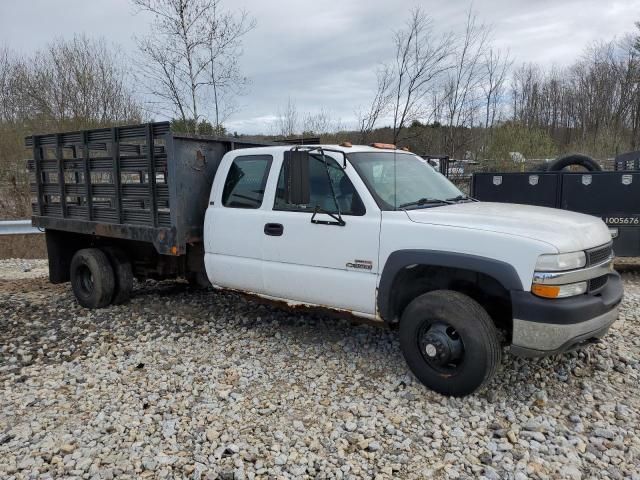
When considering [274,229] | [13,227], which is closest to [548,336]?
[274,229]

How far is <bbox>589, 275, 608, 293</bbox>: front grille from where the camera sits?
11.2 ft

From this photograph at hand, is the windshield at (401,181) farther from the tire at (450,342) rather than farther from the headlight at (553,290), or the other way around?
the headlight at (553,290)

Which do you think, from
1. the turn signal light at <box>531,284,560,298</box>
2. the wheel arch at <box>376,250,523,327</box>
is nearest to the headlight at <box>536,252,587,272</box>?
the turn signal light at <box>531,284,560,298</box>

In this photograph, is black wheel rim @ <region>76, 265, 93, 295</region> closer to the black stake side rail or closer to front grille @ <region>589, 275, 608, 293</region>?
the black stake side rail

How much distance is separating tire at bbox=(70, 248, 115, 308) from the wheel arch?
3.76m

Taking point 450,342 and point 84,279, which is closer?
point 450,342

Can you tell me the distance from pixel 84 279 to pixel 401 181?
14.5 ft

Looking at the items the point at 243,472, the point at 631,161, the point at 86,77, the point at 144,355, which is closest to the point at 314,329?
the point at 144,355

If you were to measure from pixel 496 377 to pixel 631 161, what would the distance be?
777 cm

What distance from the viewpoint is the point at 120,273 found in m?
6.09

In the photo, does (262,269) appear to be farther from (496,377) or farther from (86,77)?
(86,77)

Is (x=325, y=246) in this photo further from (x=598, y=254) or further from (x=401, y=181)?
(x=598, y=254)

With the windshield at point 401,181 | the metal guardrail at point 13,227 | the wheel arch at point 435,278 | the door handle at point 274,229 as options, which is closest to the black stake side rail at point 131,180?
the door handle at point 274,229

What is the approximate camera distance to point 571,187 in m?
7.19
